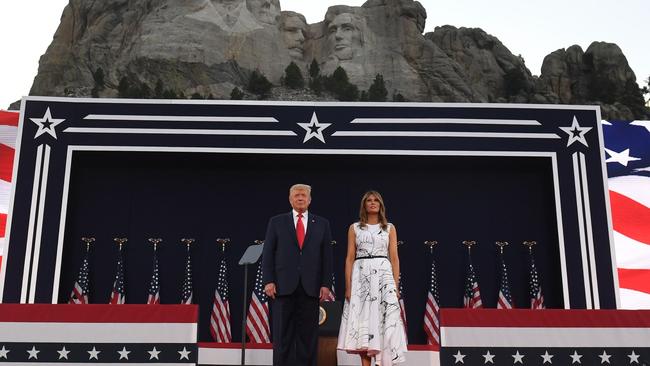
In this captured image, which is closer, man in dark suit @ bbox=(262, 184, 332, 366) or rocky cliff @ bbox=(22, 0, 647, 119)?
man in dark suit @ bbox=(262, 184, 332, 366)

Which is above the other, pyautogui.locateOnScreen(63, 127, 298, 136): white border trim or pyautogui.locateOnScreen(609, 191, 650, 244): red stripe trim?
pyautogui.locateOnScreen(63, 127, 298, 136): white border trim

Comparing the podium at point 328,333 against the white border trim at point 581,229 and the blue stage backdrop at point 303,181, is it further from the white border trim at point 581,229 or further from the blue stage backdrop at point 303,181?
the white border trim at point 581,229

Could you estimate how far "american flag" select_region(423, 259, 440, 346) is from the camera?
7.32m

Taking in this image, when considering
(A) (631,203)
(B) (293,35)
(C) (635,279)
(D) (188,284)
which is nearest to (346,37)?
(B) (293,35)

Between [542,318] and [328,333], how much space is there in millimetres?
2041

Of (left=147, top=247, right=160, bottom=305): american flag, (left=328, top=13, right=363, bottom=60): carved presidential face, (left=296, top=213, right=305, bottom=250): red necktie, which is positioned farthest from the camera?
→ (left=328, top=13, right=363, bottom=60): carved presidential face

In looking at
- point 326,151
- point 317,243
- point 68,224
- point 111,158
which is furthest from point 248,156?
point 317,243

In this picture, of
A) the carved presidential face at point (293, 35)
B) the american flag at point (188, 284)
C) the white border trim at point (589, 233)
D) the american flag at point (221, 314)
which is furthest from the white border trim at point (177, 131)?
the carved presidential face at point (293, 35)

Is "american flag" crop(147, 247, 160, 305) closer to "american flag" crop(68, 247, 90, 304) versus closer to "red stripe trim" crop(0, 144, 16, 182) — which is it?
"american flag" crop(68, 247, 90, 304)

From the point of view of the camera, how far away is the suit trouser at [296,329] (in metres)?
4.50

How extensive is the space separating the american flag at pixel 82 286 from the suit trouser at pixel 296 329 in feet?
11.6

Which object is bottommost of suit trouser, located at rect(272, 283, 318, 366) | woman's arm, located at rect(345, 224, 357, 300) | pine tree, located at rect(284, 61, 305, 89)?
suit trouser, located at rect(272, 283, 318, 366)

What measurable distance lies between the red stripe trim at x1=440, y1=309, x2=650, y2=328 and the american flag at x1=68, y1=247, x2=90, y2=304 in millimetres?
4708

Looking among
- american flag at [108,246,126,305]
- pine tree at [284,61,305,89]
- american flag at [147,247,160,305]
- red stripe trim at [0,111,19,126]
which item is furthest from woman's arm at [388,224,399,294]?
pine tree at [284,61,305,89]
